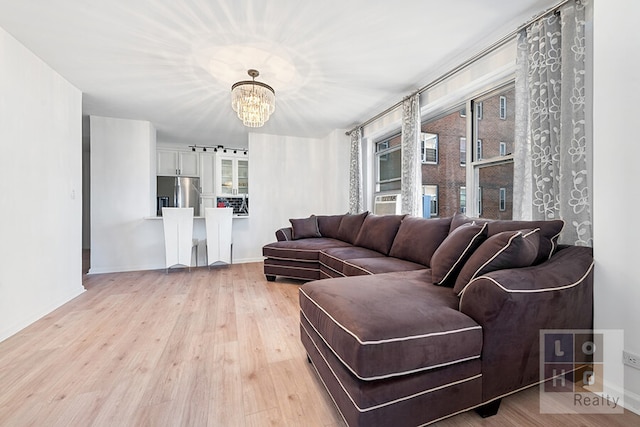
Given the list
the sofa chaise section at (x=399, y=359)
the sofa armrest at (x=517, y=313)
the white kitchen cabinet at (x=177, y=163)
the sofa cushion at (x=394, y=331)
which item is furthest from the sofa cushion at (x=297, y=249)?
the white kitchen cabinet at (x=177, y=163)

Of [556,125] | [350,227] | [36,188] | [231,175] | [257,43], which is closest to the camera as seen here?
[556,125]

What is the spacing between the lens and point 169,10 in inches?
75.1

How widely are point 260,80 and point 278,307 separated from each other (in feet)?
8.13

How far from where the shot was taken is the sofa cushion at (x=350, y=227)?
3768 mm

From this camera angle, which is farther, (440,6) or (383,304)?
(440,6)

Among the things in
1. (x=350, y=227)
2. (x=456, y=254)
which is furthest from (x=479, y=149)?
(x=350, y=227)

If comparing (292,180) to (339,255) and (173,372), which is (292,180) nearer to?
(339,255)

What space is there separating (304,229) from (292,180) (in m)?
1.49

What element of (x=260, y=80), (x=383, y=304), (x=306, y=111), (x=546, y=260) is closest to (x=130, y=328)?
(x=383, y=304)

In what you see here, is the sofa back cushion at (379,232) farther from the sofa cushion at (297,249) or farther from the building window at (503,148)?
the building window at (503,148)

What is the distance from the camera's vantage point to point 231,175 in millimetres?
6094

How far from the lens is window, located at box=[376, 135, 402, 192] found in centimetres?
412

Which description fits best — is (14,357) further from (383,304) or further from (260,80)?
(260,80)

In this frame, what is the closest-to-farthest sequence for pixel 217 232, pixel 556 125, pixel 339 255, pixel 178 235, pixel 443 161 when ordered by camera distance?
pixel 556 125, pixel 339 255, pixel 443 161, pixel 178 235, pixel 217 232
